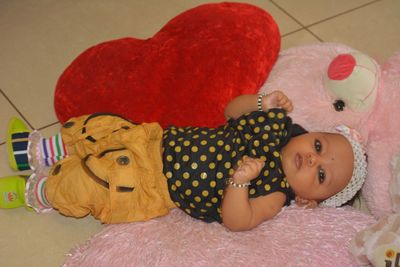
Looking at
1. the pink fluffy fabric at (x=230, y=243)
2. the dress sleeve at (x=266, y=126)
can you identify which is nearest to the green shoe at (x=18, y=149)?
the pink fluffy fabric at (x=230, y=243)

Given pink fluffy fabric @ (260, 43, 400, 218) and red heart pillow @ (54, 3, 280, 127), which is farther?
red heart pillow @ (54, 3, 280, 127)

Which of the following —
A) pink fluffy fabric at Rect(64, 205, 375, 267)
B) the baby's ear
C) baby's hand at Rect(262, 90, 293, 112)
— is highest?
baby's hand at Rect(262, 90, 293, 112)

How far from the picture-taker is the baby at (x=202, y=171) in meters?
0.97

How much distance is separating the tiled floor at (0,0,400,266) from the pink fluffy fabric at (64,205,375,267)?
355 millimetres

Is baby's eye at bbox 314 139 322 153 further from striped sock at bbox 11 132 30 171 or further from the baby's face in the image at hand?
striped sock at bbox 11 132 30 171

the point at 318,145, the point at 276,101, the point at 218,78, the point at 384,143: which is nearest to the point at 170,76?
the point at 218,78

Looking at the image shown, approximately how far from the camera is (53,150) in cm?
111

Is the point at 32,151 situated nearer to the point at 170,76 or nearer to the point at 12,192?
the point at 12,192

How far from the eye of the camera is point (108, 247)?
0.94 meters

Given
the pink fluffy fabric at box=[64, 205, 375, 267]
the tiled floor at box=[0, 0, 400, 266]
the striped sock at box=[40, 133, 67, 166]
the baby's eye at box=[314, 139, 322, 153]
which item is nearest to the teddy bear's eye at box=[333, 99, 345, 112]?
the baby's eye at box=[314, 139, 322, 153]

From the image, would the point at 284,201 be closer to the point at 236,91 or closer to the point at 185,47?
the point at 236,91

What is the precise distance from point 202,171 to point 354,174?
29 cm

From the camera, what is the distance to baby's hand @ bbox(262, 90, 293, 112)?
1.06 metres

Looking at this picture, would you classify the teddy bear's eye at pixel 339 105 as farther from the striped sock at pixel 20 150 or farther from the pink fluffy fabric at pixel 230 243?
the striped sock at pixel 20 150
